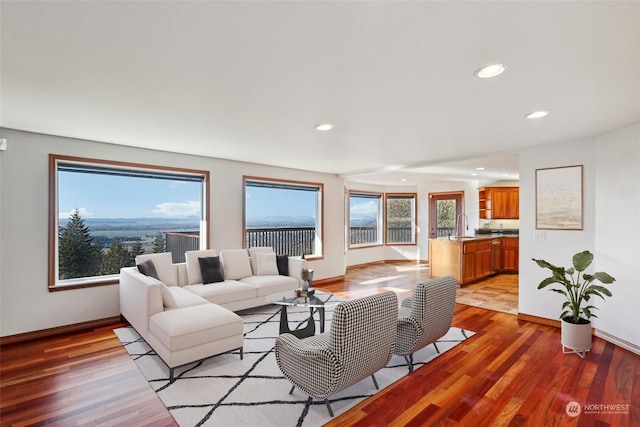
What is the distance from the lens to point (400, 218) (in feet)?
31.8

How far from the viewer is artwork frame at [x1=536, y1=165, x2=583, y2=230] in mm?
3854

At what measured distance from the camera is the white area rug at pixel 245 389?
221cm

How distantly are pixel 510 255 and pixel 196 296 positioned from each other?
287 inches

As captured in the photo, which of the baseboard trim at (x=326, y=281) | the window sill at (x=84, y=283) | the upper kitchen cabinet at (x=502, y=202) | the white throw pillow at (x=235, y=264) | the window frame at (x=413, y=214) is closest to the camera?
the window sill at (x=84, y=283)

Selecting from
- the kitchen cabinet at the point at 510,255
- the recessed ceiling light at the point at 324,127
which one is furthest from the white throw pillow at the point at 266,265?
the kitchen cabinet at the point at 510,255

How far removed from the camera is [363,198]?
30.4 feet

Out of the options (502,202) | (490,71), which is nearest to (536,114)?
(490,71)

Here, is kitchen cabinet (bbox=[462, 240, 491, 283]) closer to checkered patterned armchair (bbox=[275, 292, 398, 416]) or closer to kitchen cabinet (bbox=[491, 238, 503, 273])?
kitchen cabinet (bbox=[491, 238, 503, 273])

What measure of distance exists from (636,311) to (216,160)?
565 centimetres

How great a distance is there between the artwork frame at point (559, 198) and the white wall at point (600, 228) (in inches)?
2.3

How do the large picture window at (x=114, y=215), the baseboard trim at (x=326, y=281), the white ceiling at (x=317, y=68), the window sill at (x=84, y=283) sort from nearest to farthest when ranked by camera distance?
1. the white ceiling at (x=317, y=68)
2. the window sill at (x=84, y=283)
3. the large picture window at (x=114, y=215)
4. the baseboard trim at (x=326, y=281)

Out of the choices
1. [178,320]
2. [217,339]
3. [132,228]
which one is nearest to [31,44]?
[178,320]

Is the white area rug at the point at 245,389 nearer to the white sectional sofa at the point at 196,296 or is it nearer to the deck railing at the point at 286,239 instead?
the white sectional sofa at the point at 196,296

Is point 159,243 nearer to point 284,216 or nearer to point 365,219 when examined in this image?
point 284,216
